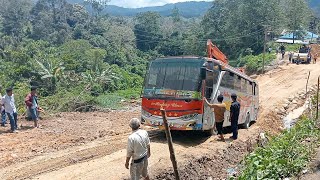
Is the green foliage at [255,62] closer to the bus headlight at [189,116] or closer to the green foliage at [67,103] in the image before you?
the green foliage at [67,103]

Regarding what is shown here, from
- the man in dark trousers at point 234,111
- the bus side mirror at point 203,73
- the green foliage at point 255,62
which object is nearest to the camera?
the bus side mirror at point 203,73

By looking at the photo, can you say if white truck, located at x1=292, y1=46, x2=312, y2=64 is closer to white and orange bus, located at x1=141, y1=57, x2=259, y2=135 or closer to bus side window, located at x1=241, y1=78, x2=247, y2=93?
bus side window, located at x1=241, y1=78, x2=247, y2=93

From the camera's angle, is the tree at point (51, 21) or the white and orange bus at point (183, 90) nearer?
the white and orange bus at point (183, 90)

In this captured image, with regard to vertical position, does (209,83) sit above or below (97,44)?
above

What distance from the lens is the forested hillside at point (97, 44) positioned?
28.9 metres

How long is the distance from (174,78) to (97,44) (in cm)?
5916

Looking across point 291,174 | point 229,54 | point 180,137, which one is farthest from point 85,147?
point 229,54

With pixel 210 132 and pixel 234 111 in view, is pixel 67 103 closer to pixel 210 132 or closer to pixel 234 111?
pixel 210 132

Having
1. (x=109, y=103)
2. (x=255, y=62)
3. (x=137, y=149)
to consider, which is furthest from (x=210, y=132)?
(x=255, y=62)

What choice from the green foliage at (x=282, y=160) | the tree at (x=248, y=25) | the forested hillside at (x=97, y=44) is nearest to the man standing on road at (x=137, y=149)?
the green foliage at (x=282, y=160)

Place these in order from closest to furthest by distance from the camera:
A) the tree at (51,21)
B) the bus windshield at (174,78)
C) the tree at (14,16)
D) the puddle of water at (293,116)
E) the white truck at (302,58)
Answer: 1. the bus windshield at (174,78)
2. the puddle of water at (293,116)
3. the white truck at (302,58)
4. the tree at (51,21)
5. the tree at (14,16)

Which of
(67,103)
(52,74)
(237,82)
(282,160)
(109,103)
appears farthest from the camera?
(52,74)

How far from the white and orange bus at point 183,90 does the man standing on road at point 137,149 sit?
15.2 ft

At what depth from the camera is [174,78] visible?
1234 centimetres
